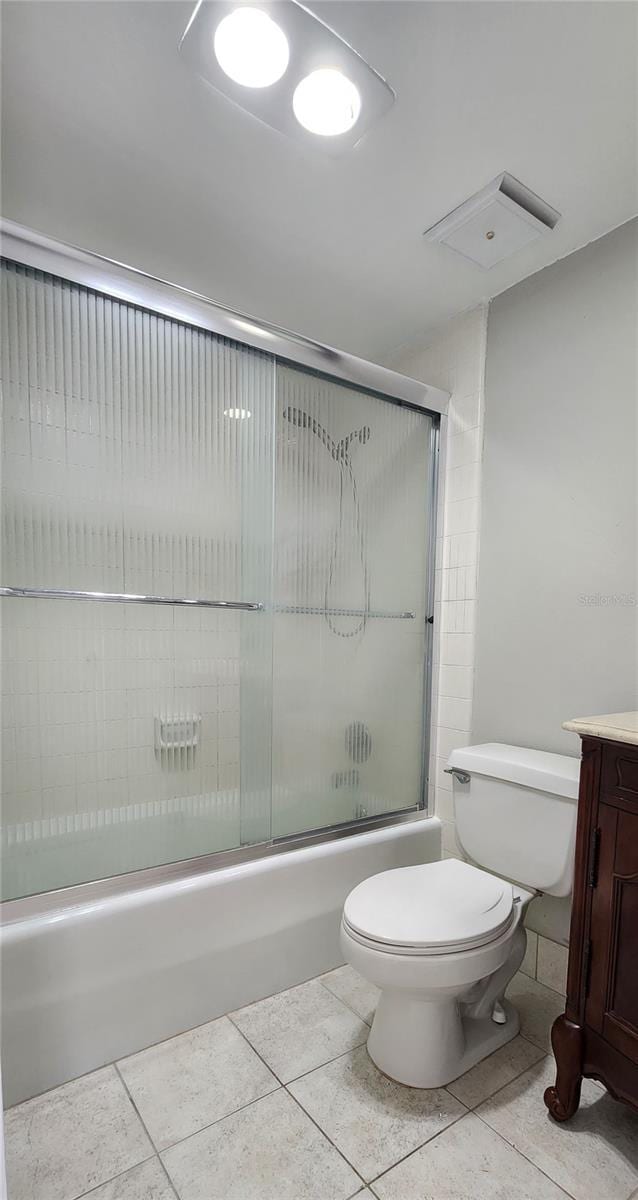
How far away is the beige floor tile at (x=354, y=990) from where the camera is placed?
1.64 meters

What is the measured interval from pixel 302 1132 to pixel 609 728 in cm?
109

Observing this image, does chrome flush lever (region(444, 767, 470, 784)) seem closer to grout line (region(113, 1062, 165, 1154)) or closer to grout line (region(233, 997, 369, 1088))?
grout line (region(233, 997, 369, 1088))

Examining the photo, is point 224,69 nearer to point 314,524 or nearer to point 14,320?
point 14,320

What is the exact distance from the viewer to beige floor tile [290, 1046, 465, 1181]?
47.3 inches

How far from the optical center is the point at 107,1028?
140 centimetres

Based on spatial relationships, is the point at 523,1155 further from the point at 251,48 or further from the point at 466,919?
the point at 251,48

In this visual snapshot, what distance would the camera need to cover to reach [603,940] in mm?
1159

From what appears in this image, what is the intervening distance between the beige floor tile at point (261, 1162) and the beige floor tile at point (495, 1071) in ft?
1.14

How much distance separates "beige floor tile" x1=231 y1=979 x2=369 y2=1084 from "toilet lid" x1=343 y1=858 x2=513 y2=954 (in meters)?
0.41

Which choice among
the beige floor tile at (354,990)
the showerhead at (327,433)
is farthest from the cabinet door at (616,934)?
the showerhead at (327,433)

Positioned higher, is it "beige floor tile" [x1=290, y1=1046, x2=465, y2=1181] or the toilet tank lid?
the toilet tank lid

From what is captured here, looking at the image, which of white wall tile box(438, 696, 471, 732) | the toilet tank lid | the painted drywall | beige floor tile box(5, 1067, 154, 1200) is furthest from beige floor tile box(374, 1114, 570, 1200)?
white wall tile box(438, 696, 471, 732)

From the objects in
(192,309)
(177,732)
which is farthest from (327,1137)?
(192,309)

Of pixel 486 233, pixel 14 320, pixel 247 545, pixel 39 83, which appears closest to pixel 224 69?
pixel 39 83
